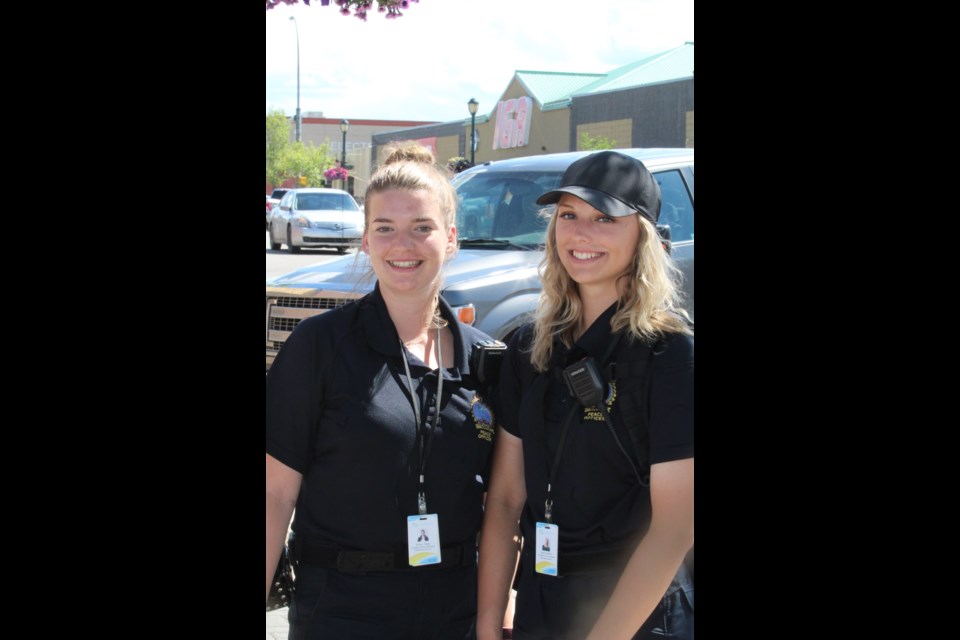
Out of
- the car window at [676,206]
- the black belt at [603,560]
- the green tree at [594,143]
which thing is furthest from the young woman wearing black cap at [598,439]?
the green tree at [594,143]

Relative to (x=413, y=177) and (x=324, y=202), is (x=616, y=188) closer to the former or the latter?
(x=413, y=177)

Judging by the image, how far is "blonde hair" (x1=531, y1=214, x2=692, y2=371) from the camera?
2291 mm

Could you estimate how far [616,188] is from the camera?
2414 mm

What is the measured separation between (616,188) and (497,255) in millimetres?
4242

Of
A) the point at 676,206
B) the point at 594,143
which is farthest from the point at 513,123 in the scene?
the point at 676,206

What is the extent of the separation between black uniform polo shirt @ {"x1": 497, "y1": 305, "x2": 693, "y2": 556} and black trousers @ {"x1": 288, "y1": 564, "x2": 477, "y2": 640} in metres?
0.29

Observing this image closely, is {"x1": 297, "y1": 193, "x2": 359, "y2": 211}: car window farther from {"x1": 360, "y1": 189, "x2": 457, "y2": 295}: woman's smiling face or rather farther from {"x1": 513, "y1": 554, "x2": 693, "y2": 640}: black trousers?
{"x1": 513, "y1": 554, "x2": 693, "y2": 640}: black trousers
